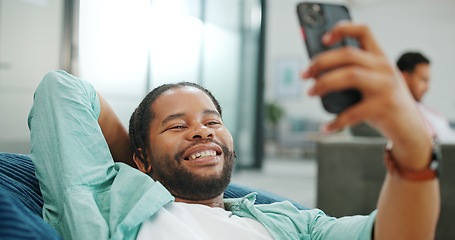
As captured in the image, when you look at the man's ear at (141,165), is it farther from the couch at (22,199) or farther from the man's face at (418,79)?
the man's face at (418,79)

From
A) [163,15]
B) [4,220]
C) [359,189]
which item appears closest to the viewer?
[4,220]

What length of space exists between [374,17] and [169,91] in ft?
32.6

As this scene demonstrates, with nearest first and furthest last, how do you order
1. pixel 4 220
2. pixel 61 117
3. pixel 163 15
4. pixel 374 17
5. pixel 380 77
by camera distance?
pixel 380 77
pixel 4 220
pixel 61 117
pixel 163 15
pixel 374 17

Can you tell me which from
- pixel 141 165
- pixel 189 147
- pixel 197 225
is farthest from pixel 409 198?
pixel 141 165

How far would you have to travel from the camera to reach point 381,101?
0.59 meters

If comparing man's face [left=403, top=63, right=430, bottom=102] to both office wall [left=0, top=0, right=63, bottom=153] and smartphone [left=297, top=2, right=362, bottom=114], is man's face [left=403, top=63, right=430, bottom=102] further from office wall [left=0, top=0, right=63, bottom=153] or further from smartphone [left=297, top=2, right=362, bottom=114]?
smartphone [left=297, top=2, right=362, bottom=114]

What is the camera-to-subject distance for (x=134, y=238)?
1.00 meters

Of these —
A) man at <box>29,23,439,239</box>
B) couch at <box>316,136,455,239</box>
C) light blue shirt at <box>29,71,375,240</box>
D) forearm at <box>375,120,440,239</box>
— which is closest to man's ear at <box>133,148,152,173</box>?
man at <box>29,23,439,239</box>

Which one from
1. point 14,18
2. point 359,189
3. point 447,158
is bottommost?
point 359,189

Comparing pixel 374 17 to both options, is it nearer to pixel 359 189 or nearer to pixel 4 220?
pixel 359 189

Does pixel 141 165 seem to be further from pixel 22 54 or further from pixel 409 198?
pixel 22 54

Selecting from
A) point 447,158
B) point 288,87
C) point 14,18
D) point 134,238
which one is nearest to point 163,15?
point 14,18

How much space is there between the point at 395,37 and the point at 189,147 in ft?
32.9

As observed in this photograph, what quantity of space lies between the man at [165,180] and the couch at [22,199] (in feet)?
0.18
